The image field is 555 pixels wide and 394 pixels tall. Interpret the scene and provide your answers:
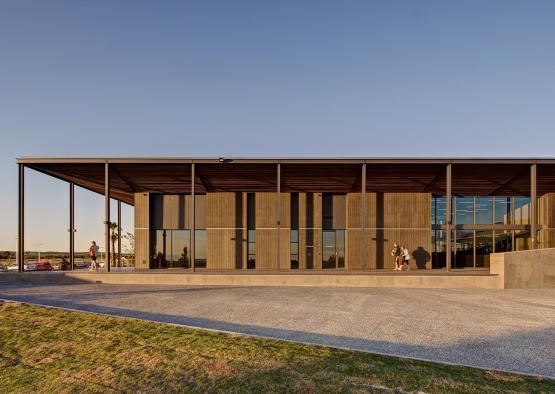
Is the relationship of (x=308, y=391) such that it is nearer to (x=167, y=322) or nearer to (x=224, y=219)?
(x=167, y=322)

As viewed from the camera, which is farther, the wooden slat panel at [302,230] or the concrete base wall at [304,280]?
the wooden slat panel at [302,230]

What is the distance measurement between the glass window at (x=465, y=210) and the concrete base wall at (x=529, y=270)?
779 cm

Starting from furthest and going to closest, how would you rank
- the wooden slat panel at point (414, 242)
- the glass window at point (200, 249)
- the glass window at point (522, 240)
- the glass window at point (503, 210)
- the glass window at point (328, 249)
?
the glass window at point (503, 210)
the glass window at point (200, 249)
the glass window at point (328, 249)
the glass window at point (522, 240)
the wooden slat panel at point (414, 242)

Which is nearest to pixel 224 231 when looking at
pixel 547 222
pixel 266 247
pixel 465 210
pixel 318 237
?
pixel 266 247

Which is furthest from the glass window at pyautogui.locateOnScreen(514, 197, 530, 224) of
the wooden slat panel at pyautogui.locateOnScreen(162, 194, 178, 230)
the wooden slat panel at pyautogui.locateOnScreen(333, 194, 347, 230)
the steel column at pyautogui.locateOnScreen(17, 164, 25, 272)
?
the steel column at pyautogui.locateOnScreen(17, 164, 25, 272)

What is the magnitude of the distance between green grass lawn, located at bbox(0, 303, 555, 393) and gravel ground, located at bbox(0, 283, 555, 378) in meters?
0.69

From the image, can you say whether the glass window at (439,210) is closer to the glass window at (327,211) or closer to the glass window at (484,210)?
the glass window at (484,210)

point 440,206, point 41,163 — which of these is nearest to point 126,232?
point 41,163

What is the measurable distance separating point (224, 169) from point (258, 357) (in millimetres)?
12401

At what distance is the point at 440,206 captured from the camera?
2228cm

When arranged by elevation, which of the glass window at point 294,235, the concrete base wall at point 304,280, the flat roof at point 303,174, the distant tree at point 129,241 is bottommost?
the distant tree at point 129,241

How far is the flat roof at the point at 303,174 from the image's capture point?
15.9 metres

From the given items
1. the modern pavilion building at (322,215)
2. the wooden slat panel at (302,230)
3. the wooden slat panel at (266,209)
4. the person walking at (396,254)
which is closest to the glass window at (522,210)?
the modern pavilion building at (322,215)

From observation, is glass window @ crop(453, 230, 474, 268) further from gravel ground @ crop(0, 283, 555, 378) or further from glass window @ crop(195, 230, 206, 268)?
glass window @ crop(195, 230, 206, 268)
